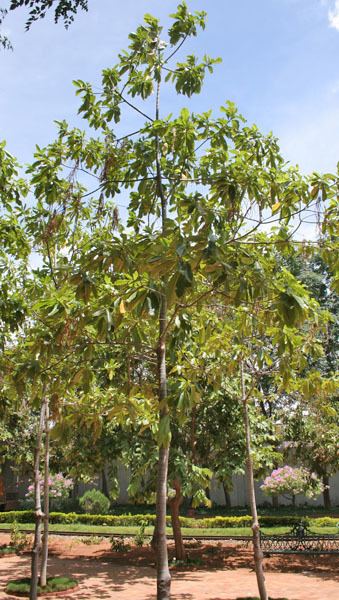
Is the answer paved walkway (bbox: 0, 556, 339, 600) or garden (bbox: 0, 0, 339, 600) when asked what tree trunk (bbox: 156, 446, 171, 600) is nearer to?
garden (bbox: 0, 0, 339, 600)

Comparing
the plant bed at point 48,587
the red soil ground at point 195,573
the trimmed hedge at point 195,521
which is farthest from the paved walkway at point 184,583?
the trimmed hedge at point 195,521

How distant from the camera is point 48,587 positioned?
32.0 feet

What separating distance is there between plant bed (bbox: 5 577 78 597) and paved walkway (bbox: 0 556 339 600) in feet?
0.51

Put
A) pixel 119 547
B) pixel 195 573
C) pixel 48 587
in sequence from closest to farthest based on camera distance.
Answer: pixel 48 587 → pixel 195 573 → pixel 119 547

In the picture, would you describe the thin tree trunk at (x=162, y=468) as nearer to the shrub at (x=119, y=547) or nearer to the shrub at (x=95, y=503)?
the shrub at (x=119, y=547)

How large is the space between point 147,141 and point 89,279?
2002 mm

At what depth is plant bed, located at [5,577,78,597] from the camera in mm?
9477

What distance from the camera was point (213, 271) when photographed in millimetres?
3752

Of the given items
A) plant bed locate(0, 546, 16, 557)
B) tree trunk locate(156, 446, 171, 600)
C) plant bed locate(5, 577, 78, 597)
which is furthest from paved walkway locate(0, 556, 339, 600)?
tree trunk locate(156, 446, 171, 600)

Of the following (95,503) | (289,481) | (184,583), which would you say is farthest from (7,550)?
(95,503)

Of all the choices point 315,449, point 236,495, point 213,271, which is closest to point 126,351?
point 213,271

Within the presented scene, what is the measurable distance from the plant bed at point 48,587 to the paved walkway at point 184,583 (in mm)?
156

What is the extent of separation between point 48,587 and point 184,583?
269 centimetres

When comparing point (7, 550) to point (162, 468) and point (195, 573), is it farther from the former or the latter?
point (162, 468)
